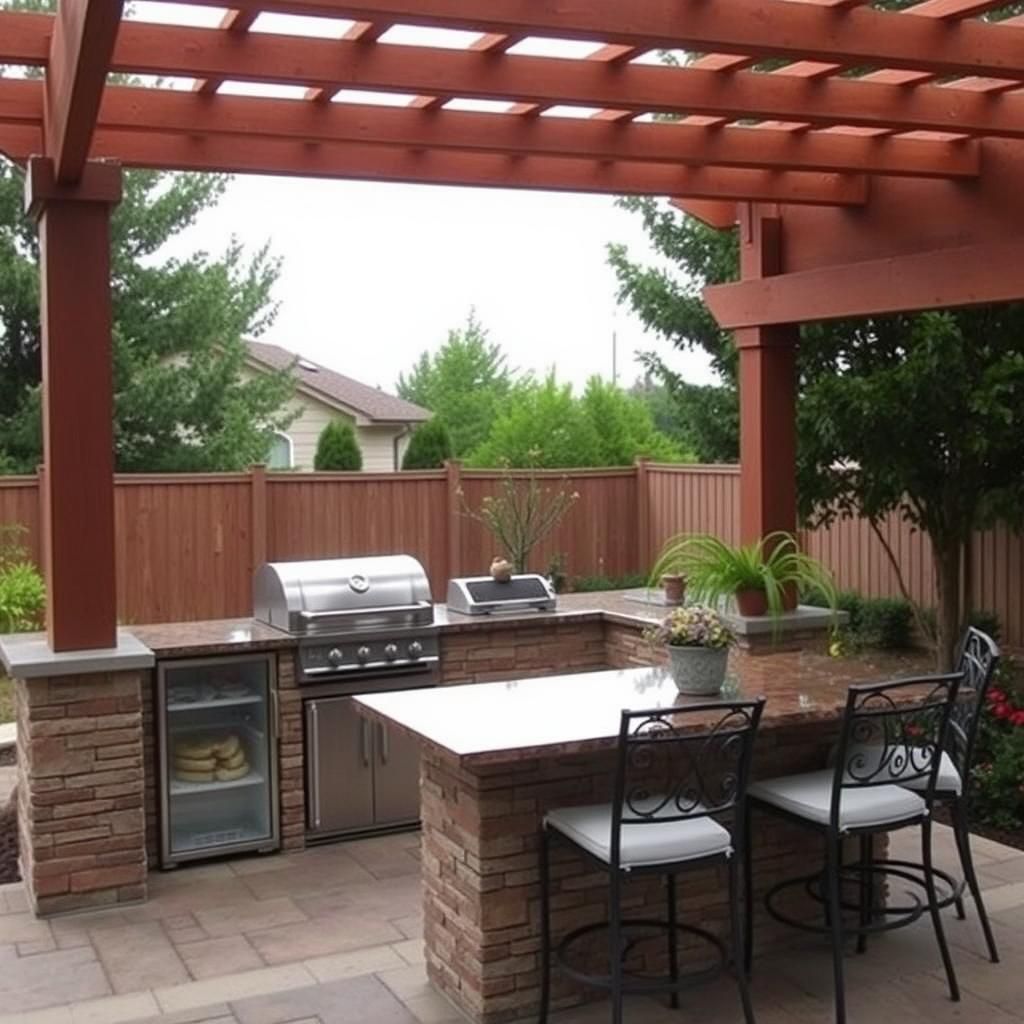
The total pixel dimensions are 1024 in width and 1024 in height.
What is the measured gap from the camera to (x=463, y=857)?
4.05m

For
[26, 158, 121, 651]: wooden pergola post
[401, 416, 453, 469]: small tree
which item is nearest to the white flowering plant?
[26, 158, 121, 651]: wooden pergola post

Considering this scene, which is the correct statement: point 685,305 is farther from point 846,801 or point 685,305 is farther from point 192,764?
point 846,801

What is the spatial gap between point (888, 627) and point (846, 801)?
5.90 metres

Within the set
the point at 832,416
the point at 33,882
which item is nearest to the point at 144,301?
the point at 832,416

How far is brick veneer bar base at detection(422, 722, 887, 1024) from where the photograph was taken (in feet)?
13.0

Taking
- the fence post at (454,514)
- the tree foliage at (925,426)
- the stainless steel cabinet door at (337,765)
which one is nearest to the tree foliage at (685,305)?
the fence post at (454,514)

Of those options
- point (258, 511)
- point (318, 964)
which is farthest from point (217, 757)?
point (258, 511)

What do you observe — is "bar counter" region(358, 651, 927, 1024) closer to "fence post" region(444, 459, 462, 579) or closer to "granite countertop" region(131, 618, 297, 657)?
"granite countertop" region(131, 618, 297, 657)

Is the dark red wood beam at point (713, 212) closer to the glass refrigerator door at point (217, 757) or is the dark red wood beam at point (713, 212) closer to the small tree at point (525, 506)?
the glass refrigerator door at point (217, 757)

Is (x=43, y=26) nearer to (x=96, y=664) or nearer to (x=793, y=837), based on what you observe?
(x=96, y=664)

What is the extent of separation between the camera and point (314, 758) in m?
5.79

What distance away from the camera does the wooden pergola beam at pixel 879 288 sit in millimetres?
5262

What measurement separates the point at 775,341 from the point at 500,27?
3.31 m

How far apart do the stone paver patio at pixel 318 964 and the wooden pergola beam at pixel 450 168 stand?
2895 mm
